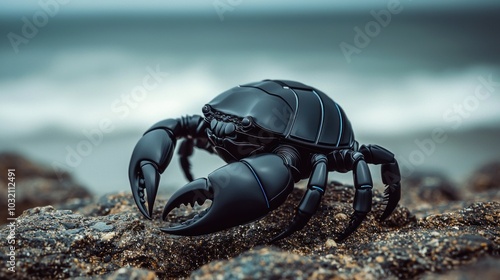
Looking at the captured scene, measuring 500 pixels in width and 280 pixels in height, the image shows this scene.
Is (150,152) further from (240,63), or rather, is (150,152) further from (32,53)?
(32,53)

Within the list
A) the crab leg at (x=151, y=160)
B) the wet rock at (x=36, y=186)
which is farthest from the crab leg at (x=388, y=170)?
the wet rock at (x=36, y=186)

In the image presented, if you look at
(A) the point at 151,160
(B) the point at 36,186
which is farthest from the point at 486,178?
(B) the point at 36,186

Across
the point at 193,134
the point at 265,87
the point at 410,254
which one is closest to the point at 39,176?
the point at 193,134

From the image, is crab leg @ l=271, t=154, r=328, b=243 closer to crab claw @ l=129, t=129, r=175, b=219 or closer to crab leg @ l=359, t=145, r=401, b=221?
crab leg @ l=359, t=145, r=401, b=221

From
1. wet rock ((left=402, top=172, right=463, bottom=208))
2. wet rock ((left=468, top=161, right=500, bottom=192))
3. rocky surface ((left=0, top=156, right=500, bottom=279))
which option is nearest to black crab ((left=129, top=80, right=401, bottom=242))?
rocky surface ((left=0, top=156, right=500, bottom=279))

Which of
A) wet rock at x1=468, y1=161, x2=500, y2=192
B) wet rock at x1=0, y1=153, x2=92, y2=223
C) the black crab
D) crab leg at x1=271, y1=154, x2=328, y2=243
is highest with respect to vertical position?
wet rock at x1=0, y1=153, x2=92, y2=223

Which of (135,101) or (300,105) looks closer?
(300,105)
